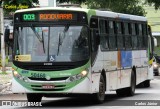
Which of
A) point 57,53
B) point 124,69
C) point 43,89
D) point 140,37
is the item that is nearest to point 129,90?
point 124,69

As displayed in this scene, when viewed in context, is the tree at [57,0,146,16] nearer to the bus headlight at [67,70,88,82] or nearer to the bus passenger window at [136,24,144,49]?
the bus passenger window at [136,24,144,49]

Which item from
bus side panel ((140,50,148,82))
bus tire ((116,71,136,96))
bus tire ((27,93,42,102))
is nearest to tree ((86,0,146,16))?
bus side panel ((140,50,148,82))

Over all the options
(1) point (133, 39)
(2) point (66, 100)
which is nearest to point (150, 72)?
(1) point (133, 39)

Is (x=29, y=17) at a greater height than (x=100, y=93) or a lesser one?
greater

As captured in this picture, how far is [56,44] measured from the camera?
65.1 feet

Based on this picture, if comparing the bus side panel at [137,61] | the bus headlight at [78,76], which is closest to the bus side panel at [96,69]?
the bus headlight at [78,76]

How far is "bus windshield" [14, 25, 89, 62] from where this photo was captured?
19.8 metres

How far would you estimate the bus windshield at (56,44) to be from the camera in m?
19.8

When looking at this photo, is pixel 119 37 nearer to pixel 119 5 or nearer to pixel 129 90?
Answer: pixel 129 90

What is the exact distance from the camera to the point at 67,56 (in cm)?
1973

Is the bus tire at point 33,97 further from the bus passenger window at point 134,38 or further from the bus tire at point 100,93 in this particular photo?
the bus passenger window at point 134,38

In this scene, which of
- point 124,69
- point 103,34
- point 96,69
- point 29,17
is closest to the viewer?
point 29,17

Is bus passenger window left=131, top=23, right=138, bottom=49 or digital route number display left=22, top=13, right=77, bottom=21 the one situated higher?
digital route number display left=22, top=13, right=77, bottom=21

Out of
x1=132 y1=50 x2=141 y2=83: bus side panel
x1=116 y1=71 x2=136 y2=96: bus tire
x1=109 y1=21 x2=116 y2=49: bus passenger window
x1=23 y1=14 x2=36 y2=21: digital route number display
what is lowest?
x1=116 y1=71 x2=136 y2=96: bus tire
